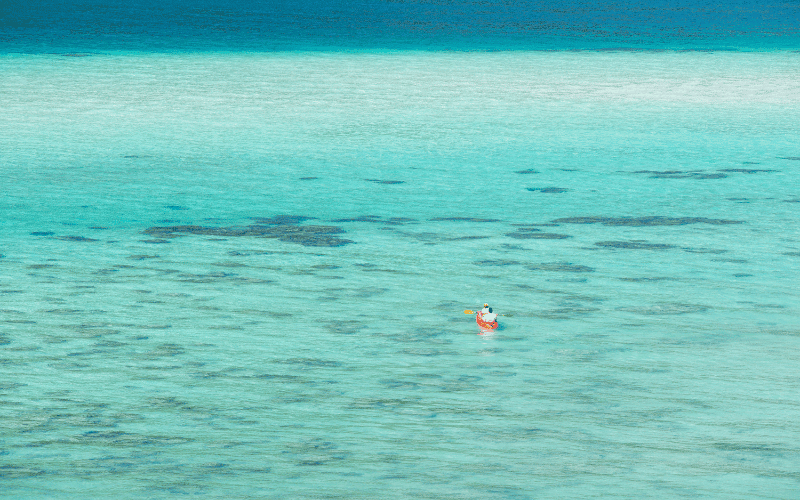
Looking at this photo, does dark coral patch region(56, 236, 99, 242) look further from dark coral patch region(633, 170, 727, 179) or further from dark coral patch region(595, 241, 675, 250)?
dark coral patch region(633, 170, 727, 179)

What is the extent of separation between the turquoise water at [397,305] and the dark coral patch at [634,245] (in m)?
0.01

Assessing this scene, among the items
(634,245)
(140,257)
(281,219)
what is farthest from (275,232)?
(634,245)

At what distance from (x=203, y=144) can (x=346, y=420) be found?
395cm

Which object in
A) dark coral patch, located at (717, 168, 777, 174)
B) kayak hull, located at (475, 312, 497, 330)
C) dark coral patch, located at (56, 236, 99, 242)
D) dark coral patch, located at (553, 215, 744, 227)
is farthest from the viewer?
dark coral patch, located at (717, 168, 777, 174)

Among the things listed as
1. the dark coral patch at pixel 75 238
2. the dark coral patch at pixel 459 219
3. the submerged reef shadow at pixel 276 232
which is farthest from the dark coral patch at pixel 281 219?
the dark coral patch at pixel 75 238

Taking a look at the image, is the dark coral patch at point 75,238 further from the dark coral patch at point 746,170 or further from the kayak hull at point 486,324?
the dark coral patch at point 746,170

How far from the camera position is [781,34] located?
15289 mm

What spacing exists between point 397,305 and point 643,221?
148cm

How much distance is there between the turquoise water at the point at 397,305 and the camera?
2.46m

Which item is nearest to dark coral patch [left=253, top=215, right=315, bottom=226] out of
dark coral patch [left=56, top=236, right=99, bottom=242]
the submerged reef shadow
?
the submerged reef shadow

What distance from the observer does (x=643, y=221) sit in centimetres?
464

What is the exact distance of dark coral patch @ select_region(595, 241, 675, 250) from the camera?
4230mm

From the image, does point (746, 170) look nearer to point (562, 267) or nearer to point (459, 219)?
point (459, 219)

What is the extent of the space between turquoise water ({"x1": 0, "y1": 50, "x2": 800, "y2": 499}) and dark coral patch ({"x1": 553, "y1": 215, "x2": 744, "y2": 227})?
0.06ft
